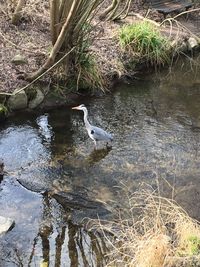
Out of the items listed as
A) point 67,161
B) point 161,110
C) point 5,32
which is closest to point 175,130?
point 161,110

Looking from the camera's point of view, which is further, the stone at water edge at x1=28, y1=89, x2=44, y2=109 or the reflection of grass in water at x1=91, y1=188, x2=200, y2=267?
the stone at water edge at x1=28, y1=89, x2=44, y2=109

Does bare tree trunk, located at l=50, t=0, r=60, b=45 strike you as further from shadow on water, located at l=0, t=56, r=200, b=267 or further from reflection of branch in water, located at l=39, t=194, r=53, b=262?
reflection of branch in water, located at l=39, t=194, r=53, b=262

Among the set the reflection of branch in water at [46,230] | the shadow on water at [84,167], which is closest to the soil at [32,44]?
the shadow on water at [84,167]

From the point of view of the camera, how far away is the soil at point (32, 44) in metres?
8.77

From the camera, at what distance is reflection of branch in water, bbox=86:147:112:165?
7311 mm

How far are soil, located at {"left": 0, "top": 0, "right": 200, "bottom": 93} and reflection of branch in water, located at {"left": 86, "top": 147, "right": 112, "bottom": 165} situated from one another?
2008mm

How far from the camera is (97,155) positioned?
747 centimetres

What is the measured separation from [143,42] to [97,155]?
3902mm

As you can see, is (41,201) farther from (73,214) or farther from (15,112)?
(15,112)

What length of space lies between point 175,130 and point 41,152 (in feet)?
7.75

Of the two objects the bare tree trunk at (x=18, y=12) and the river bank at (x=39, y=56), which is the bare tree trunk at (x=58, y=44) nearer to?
the river bank at (x=39, y=56)

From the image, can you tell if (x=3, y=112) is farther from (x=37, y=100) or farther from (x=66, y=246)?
(x=66, y=246)

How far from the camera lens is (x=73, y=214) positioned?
5953 mm

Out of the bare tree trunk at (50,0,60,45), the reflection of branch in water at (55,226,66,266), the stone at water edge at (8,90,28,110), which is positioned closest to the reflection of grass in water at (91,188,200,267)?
the reflection of branch in water at (55,226,66,266)
